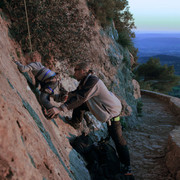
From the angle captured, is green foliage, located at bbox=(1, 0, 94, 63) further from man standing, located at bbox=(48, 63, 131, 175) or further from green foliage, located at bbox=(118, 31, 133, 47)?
green foliage, located at bbox=(118, 31, 133, 47)

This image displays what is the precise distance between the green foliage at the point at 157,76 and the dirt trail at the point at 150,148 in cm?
1258

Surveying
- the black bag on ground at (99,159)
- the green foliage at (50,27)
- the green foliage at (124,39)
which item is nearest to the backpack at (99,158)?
the black bag on ground at (99,159)

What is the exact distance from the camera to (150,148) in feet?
18.0

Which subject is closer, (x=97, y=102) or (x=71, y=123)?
(x=97, y=102)

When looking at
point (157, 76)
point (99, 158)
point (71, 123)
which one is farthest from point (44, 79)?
point (157, 76)

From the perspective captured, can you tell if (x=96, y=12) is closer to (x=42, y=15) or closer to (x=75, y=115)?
(x=42, y=15)

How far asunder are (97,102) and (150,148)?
3149 millimetres

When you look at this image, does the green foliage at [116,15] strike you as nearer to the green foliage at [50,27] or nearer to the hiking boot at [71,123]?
the green foliage at [50,27]

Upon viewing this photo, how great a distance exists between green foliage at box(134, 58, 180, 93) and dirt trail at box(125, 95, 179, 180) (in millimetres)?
12576

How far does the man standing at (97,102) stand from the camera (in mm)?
3111

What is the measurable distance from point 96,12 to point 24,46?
5.02 m

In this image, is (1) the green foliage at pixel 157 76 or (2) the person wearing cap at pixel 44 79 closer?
(2) the person wearing cap at pixel 44 79

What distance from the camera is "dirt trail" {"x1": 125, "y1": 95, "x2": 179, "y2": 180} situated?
4.23 metres

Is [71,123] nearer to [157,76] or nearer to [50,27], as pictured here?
[50,27]
